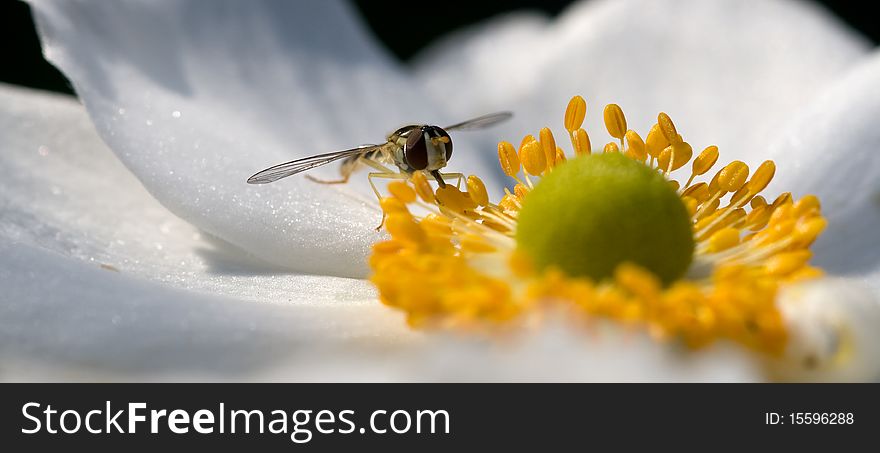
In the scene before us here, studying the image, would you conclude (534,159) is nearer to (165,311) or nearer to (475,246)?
(475,246)

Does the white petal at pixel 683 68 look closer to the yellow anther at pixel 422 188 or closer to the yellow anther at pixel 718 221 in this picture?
the yellow anther at pixel 718 221

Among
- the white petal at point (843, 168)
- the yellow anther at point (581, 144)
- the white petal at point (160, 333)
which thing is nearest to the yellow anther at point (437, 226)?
the white petal at point (160, 333)

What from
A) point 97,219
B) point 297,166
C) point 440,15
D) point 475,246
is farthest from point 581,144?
point 440,15

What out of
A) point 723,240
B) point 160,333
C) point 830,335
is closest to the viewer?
point 830,335

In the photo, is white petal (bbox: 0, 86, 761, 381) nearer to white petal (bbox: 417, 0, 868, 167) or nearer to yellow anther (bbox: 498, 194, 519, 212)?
yellow anther (bbox: 498, 194, 519, 212)

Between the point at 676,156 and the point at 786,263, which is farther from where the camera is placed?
the point at 676,156

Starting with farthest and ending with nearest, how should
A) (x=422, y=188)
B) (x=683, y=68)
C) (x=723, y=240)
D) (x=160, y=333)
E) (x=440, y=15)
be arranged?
1. (x=440, y=15)
2. (x=683, y=68)
3. (x=422, y=188)
4. (x=723, y=240)
5. (x=160, y=333)
